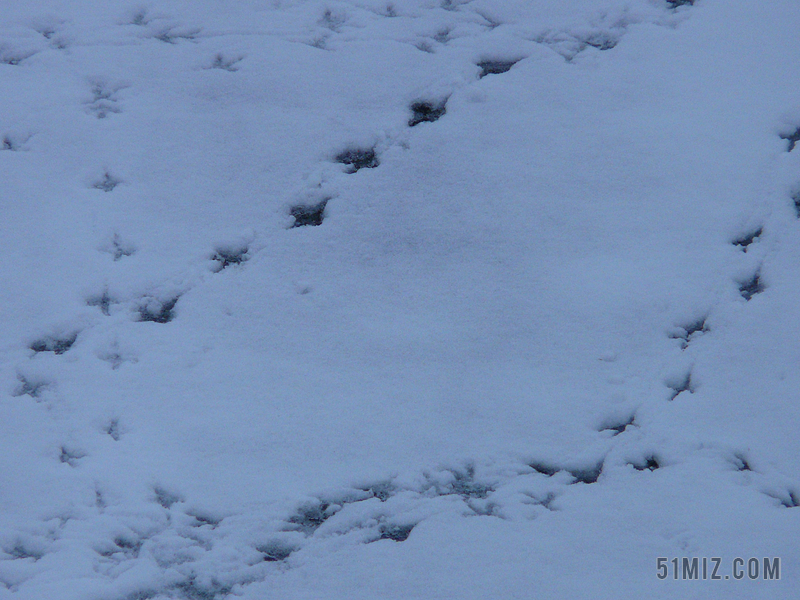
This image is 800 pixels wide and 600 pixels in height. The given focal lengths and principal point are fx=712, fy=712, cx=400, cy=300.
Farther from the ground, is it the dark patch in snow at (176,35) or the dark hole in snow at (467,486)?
the dark patch in snow at (176,35)

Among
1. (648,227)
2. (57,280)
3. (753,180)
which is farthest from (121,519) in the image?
(753,180)

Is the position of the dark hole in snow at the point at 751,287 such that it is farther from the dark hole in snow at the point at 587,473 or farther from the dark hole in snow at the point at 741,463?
the dark hole in snow at the point at 587,473

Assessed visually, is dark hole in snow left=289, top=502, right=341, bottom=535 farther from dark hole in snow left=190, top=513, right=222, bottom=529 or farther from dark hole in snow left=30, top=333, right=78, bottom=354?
dark hole in snow left=30, top=333, right=78, bottom=354

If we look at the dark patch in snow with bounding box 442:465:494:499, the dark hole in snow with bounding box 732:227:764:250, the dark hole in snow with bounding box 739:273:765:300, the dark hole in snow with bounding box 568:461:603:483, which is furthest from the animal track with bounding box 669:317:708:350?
the dark patch in snow with bounding box 442:465:494:499

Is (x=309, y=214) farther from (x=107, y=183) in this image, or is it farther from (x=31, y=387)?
(x=31, y=387)

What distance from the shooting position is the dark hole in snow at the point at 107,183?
5.76 feet

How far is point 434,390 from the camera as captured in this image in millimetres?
1450

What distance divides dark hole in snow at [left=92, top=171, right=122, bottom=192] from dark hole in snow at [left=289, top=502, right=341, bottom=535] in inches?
37.8

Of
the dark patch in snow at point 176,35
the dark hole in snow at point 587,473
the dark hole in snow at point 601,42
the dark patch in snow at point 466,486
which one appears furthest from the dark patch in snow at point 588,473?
the dark patch in snow at point 176,35

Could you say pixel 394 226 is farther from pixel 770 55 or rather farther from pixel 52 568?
pixel 770 55

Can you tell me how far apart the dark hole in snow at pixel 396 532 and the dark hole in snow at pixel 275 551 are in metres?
0.16

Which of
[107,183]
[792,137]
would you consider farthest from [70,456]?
[792,137]

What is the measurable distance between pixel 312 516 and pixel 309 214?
29.0 inches

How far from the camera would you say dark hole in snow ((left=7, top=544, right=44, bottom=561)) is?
1249 mm
